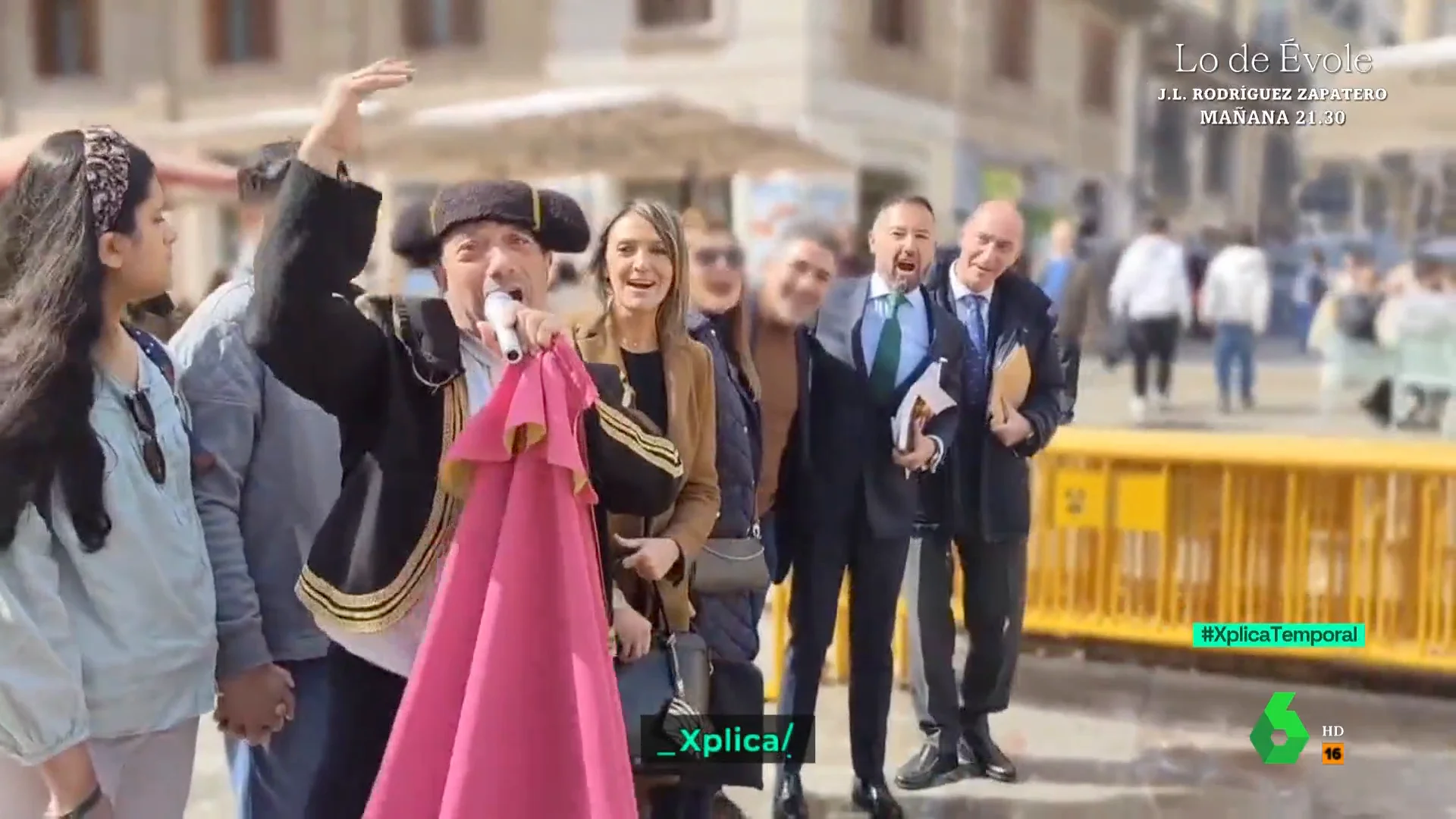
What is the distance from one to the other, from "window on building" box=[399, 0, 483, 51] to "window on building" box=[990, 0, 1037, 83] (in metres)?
2.16

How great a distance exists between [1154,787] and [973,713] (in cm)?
51

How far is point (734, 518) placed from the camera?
94.2 inches

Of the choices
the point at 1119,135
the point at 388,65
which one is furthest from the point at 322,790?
the point at 1119,135

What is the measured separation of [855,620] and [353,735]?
4.70ft

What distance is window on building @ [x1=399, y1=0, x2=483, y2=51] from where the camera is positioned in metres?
5.15

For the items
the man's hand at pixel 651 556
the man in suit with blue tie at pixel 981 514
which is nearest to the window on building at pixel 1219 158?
the man in suit with blue tie at pixel 981 514

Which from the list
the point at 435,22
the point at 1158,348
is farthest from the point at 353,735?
the point at 435,22

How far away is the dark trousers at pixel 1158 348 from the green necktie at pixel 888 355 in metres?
1.32

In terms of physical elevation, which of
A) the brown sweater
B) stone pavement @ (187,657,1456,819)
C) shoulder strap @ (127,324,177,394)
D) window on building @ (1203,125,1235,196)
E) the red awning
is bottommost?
stone pavement @ (187,657,1456,819)

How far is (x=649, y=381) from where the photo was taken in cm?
215

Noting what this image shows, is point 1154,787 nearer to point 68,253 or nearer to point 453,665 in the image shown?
point 453,665

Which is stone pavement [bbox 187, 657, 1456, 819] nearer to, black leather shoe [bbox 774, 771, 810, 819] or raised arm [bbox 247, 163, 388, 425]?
black leather shoe [bbox 774, 771, 810, 819]

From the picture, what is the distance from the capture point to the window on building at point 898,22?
13.3 ft

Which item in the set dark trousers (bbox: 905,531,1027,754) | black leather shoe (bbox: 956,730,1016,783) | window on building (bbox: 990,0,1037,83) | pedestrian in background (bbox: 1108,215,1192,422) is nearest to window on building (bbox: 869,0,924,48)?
window on building (bbox: 990,0,1037,83)
